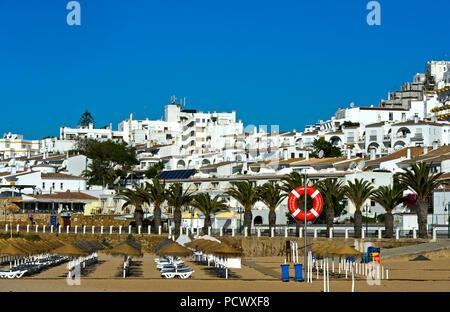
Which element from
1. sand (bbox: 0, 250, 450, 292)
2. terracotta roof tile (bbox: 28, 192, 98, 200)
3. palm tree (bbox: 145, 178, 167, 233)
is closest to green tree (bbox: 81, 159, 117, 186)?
terracotta roof tile (bbox: 28, 192, 98, 200)

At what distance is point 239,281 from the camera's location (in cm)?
3216

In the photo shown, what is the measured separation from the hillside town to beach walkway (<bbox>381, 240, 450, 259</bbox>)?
9850mm

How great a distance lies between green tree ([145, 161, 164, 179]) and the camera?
101562 millimetres

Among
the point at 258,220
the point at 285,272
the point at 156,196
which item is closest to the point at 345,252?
the point at 285,272

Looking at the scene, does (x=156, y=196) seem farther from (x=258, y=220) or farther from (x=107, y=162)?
(x=107, y=162)

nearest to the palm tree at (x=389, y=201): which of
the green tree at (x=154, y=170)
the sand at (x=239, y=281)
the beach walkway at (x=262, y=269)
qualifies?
the sand at (x=239, y=281)

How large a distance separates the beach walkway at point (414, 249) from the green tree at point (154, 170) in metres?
58.7

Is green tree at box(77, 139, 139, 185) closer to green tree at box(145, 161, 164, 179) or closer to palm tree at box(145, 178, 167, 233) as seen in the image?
green tree at box(145, 161, 164, 179)
